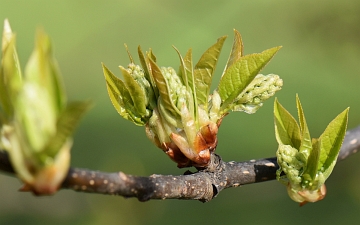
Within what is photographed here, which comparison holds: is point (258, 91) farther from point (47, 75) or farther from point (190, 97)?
point (47, 75)

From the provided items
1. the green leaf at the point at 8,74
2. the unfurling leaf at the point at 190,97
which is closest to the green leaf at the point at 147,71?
the unfurling leaf at the point at 190,97

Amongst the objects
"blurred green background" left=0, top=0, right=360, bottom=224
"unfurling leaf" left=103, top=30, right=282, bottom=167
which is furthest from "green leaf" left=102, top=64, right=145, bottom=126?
"blurred green background" left=0, top=0, right=360, bottom=224

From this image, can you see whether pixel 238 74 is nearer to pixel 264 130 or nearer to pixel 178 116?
pixel 178 116

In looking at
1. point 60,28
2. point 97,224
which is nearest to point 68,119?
point 97,224

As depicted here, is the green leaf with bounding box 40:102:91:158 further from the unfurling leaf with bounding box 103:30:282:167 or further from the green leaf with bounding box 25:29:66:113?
the unfurling leaf with bounding box 103:30:282:167

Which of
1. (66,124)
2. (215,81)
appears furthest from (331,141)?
(215,81)

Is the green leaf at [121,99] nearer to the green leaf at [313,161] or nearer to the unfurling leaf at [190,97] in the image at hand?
the unfurling leaf at [190,97]
